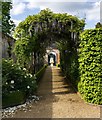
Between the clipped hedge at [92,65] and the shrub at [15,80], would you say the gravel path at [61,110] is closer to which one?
the clipped hedge at [92,65]

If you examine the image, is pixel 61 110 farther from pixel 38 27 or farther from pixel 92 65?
pixel 38 27

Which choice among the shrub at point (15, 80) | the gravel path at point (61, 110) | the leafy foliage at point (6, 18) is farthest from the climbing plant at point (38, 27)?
the gravel path at point (61, 110)

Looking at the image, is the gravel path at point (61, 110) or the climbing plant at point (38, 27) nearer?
the gravel path at point (61, 110)

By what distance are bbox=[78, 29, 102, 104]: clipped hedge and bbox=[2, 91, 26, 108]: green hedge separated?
2.15 m

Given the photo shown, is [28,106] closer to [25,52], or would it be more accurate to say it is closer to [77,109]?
[77,109]

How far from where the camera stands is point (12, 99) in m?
7.94

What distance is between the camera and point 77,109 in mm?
7242

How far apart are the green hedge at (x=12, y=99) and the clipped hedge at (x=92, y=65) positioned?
2.15 meters

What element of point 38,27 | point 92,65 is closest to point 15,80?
point 92,65

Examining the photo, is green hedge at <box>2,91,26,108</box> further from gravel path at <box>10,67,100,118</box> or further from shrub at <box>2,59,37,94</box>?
gravel path at <box>10,67,100,118</box>

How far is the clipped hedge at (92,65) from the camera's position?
8.12 metres

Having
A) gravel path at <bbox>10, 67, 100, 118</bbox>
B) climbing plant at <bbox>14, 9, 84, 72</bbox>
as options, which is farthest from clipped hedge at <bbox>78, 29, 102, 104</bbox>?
climbing plant at <bbox>14, 9, 84, 72</bbox>

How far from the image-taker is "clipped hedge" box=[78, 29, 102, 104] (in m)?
8.12

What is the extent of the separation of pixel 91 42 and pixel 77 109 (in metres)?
2.28
